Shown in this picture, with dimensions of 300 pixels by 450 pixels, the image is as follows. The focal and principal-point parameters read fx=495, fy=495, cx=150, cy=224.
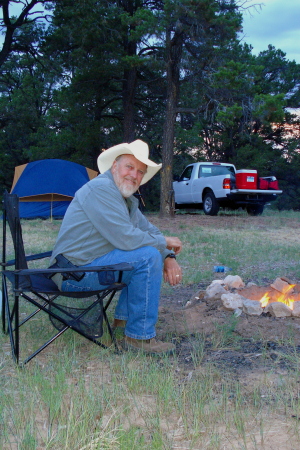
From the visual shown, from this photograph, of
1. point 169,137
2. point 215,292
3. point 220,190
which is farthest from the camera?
point 220,190

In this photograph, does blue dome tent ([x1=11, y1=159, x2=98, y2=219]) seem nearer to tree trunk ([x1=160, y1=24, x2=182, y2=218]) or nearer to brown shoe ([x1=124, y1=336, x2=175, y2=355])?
tree trunk ([x1=160, y1=24, x2=182, y2=218])

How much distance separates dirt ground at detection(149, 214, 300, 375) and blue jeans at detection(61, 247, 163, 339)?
311 millimetres

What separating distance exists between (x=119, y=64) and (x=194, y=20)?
11.3 ft

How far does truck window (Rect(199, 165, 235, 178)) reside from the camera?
14.1 m

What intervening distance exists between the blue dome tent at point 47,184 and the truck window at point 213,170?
11.2ft

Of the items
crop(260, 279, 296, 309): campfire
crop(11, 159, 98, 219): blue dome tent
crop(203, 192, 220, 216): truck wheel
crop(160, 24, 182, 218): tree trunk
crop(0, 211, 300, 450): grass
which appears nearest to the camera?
crop(0, 211, 300, 450): grass

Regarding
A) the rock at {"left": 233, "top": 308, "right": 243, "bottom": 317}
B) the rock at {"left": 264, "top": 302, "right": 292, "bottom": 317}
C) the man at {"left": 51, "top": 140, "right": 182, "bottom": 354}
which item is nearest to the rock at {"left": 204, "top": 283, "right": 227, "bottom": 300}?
the rock at {"left": 233, "top": 308, "right": 243, "bottom": 317}

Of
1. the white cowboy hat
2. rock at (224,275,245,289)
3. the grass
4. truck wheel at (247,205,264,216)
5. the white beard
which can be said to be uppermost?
the white cowboy hat

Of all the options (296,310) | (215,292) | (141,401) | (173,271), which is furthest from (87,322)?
(296,310)

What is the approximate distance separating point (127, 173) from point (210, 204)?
35.0 ft

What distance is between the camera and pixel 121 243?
2982 mm

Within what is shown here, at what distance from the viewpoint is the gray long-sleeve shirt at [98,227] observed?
2.97 m

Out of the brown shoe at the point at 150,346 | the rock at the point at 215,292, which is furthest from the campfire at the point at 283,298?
the brown shoe at the point at 150,346

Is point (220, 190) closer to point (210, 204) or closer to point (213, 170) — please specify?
point (210, 204)
